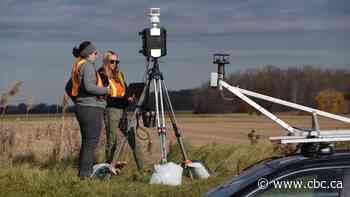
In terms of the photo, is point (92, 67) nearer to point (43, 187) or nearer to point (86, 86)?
point (86, 86)

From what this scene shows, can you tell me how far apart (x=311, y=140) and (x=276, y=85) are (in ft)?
28.2

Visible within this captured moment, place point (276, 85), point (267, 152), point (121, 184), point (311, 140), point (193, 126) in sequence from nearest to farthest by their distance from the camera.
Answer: point (311, 140)
point (121, 184)
point (267, 152)
point (276, 85)
point (193, 126)

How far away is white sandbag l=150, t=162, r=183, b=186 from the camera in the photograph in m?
10.3

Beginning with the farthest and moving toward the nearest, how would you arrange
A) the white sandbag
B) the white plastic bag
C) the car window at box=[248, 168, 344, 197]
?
the white plastic bag < the white sandbag < the car window at box=[248, 168, 344, 197]

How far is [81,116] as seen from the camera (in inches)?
414

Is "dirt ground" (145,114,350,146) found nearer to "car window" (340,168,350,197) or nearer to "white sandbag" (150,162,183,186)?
"white sandbag" (150,162,183,186)

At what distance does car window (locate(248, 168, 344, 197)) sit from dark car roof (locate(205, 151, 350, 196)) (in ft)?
0.19

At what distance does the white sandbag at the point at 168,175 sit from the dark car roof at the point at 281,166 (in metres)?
4.24

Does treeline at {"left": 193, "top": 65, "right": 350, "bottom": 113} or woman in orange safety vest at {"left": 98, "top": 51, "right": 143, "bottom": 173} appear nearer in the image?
woman in orange safety vest at {"left": 98, "top": 51, "right": 143, "bottom": 173}

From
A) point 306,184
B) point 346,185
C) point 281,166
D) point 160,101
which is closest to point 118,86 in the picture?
point 160,101

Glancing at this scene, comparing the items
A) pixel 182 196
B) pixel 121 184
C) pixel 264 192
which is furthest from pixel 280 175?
pixel 121 184

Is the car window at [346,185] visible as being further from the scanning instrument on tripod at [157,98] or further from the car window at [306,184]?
the scanning instrument on tripod at [157,98]

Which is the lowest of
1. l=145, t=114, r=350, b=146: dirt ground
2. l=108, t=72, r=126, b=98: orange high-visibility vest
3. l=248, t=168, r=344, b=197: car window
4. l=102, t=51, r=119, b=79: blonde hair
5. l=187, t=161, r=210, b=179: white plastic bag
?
l=187, t=161, r=210, b=179: white plastic bag

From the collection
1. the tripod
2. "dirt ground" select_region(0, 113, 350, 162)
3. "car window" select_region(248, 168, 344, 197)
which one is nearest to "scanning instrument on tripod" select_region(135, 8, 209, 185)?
the tripod
